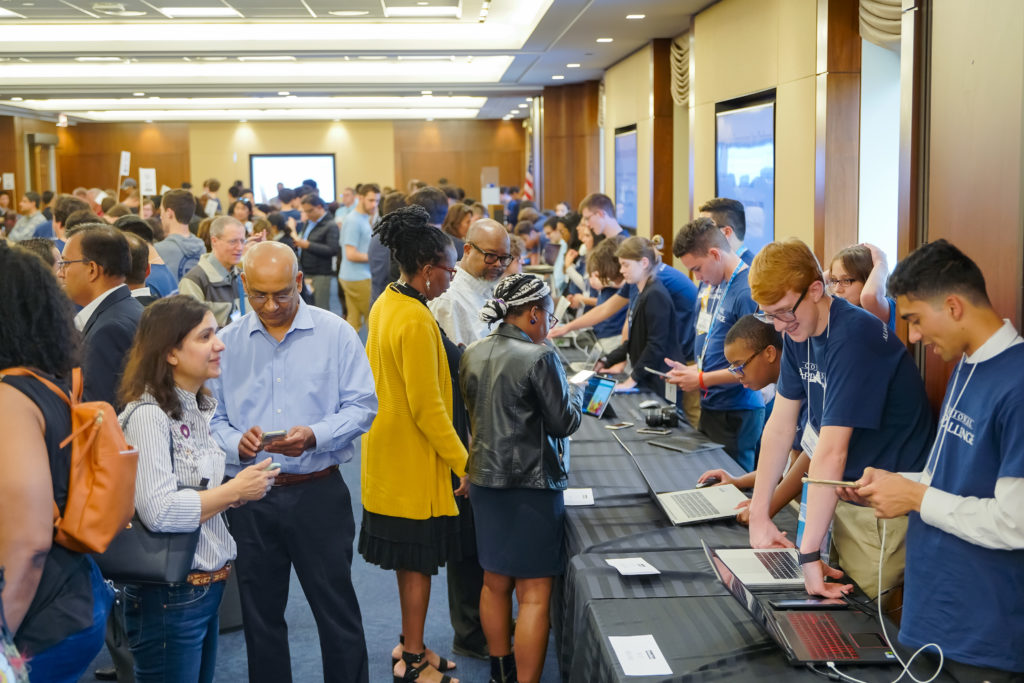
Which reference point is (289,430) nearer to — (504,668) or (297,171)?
(504,668)

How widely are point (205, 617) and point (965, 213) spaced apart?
6.87ft

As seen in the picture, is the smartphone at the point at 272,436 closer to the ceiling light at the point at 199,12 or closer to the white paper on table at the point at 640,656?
the white paper on table at the point at 640,656

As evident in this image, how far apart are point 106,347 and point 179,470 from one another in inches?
34.8

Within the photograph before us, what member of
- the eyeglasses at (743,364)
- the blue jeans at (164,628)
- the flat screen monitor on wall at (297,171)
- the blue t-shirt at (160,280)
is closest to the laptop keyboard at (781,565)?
the eyeglasses at (743,364)

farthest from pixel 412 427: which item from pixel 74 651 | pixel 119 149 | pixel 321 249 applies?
pixel 119 149

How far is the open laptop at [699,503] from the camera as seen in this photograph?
9.32ft

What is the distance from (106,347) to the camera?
2.91m

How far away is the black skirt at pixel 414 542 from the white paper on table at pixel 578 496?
371 millimetres

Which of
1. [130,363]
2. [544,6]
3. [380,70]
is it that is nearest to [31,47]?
[380,70]

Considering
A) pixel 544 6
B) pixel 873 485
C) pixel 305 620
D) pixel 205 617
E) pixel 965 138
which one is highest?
pixel 544 6

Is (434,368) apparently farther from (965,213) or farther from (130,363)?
(965,213)

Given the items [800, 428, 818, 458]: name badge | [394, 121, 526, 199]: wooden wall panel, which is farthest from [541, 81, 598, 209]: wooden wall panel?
[800, 428, 818, 458]: name badge

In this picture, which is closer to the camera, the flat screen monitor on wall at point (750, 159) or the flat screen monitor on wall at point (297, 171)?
the flat screen monitor on wall at point (750, 159)

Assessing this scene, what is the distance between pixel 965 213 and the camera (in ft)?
7.99
